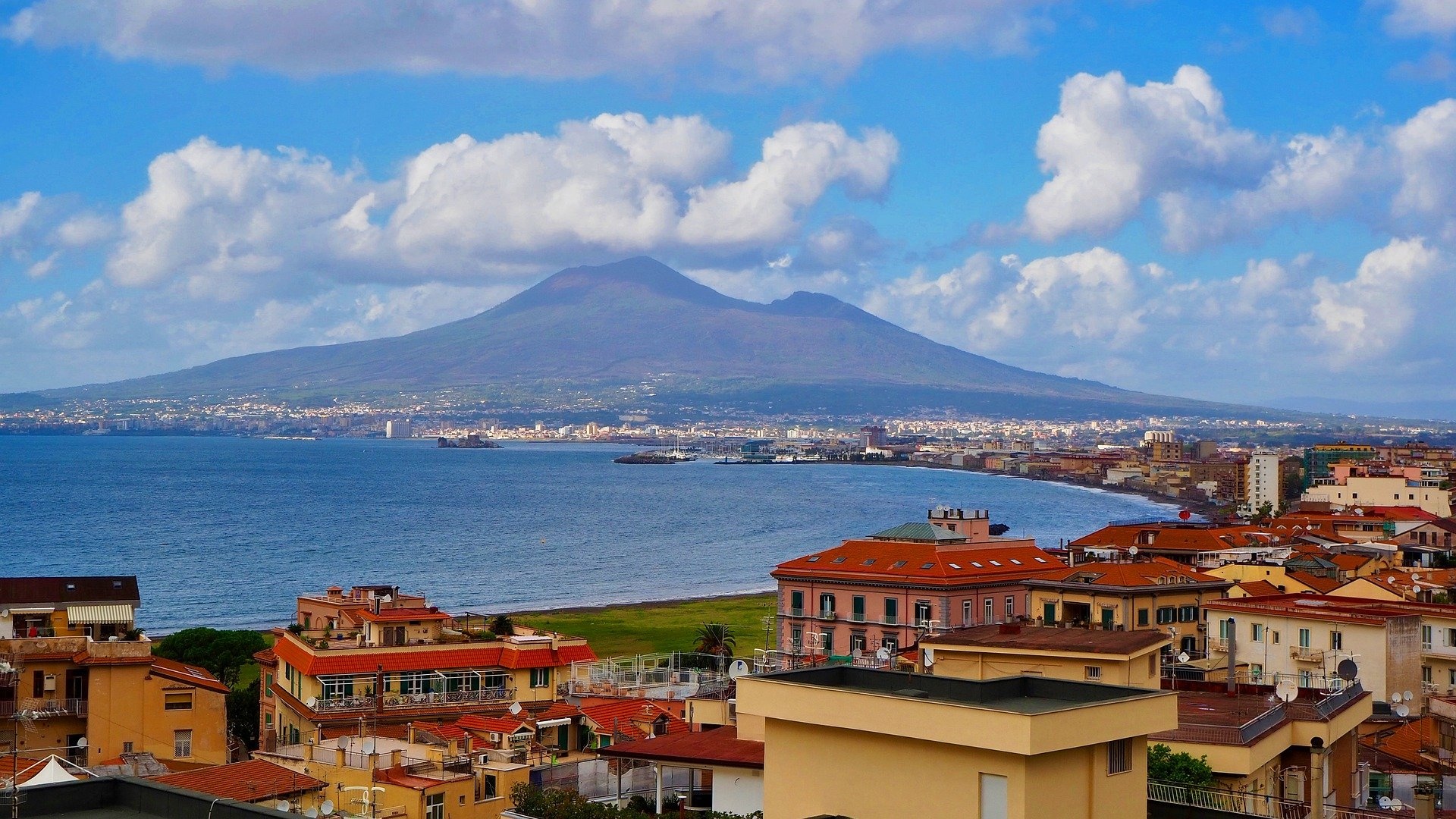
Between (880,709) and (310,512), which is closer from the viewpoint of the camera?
(880,709)

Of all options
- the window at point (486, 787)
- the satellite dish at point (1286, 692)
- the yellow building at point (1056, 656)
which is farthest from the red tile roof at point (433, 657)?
the satellite dish at point (1286, 692)

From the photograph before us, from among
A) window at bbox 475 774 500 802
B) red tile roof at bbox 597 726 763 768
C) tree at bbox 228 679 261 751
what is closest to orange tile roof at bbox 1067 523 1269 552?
tree at bbox 228 679 261 751

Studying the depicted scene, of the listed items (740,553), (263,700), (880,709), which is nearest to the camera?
(880,709)

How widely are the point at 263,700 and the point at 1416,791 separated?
944 inches

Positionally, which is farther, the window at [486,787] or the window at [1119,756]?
the window at [486,787]

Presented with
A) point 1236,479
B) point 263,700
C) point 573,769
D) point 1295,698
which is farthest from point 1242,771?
point 1236,479

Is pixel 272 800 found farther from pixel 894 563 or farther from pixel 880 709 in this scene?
pixel 894 563

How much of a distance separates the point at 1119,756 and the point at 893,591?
28.1 m

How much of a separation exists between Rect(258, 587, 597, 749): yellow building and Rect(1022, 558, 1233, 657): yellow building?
10209mm

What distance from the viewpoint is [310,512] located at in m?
143

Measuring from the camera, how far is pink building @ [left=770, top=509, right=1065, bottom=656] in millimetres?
37656

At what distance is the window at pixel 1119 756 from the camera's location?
991 cm

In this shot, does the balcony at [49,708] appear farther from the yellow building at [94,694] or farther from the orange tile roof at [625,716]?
the orange tile roof at [625,716]

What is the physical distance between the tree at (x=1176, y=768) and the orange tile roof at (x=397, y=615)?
20052 mm
